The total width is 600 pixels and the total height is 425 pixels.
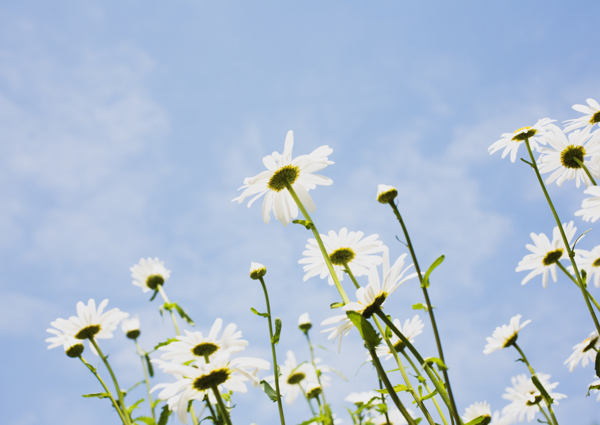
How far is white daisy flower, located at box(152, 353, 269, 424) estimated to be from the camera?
1.69 metres

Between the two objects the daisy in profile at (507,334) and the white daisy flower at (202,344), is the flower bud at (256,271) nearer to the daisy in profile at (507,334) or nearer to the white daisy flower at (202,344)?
the white daisy flower at (202,344)

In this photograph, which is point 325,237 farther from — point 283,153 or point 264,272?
point 283,153

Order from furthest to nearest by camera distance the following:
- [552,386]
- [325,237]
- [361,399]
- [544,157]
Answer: [361,399] → [552,386] → [544,157] → [325,237]

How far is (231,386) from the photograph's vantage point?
6.23 feet

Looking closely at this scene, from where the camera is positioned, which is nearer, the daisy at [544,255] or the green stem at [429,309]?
the green stem at [429,309]

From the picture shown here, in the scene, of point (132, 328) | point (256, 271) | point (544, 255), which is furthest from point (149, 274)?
point (544, 255)

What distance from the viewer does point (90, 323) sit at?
316cm

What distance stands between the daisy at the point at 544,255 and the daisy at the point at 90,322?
306cm

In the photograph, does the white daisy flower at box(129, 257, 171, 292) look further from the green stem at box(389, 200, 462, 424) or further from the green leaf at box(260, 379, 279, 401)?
the green stem at box(389, 200, 462, 424)

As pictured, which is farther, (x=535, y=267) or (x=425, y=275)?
(x=535, y=267)

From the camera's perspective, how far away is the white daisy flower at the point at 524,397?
142 inches

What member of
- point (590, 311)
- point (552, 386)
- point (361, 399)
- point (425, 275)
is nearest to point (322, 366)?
point (361, 399)

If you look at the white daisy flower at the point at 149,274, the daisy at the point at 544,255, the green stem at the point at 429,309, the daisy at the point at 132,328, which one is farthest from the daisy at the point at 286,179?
the daisy at the point at 132,328

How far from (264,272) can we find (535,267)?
2170mm
